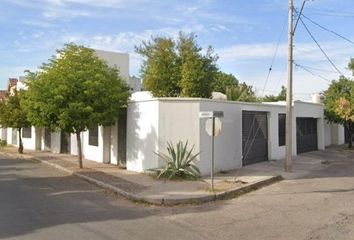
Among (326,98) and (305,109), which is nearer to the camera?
(305,109)

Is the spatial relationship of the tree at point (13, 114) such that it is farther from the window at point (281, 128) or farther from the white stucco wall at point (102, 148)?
the window at point (281, 128)

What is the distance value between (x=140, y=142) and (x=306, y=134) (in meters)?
15.0

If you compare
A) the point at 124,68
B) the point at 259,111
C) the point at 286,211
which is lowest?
the point at 286,211

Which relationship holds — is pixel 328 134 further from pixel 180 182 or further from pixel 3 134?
pixel 3 134

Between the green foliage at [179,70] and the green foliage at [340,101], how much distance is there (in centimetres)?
811

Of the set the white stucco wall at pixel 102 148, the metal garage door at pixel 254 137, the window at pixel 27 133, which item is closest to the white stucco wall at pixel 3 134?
the window at pixel 27 133

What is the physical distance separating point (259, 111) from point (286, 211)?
11.7m

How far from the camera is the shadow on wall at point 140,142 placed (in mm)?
18859

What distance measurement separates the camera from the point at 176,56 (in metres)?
34.2

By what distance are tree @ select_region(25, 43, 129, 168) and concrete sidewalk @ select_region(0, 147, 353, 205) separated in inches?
85.3

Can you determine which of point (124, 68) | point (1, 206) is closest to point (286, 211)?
point (1, 206)

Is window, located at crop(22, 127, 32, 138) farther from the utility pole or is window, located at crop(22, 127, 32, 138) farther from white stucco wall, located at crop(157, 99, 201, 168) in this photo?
the utility pole

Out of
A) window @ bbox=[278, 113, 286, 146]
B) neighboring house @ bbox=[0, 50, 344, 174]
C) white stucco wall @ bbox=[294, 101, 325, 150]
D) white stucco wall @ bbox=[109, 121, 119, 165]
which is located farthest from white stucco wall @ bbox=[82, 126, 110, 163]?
white stucco wall @ bbox=[294, 101, 325, 150]

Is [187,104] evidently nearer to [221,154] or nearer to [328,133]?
[221,154]
